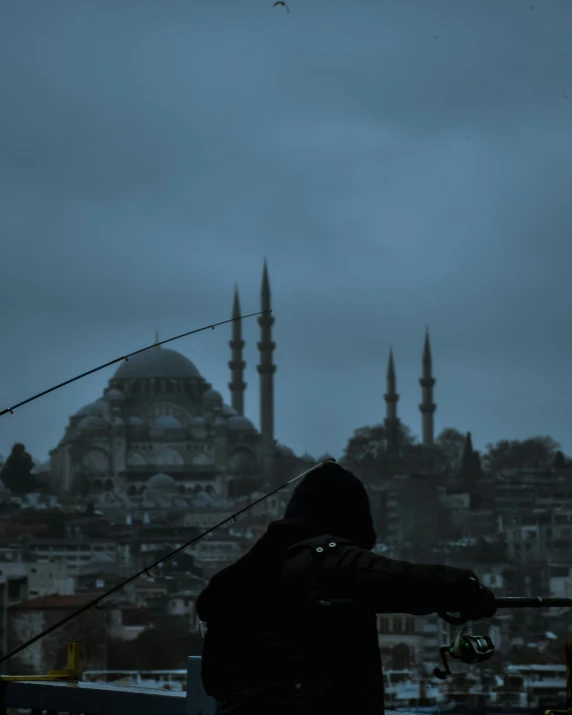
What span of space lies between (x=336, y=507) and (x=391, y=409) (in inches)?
2919

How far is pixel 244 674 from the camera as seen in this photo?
185 cm

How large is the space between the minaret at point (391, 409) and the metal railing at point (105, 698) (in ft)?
231

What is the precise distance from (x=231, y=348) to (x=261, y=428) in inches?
164

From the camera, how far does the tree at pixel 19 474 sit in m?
71.0

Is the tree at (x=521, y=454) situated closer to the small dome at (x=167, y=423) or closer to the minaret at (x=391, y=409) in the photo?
the minaret at (x=391, y=409)

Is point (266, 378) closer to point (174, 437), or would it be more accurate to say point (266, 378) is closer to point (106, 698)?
point (174, 437)

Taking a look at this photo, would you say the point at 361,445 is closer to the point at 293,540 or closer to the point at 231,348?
the point at 231,348

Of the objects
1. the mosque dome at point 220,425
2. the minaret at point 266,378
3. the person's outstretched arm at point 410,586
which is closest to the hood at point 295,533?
the person's outstretched arm at point 410,586

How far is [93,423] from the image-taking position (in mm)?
74375

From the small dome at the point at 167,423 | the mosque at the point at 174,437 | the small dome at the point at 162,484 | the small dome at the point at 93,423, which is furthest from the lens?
the small dome at the point at 167,423

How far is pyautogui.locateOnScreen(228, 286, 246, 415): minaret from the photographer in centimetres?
7344

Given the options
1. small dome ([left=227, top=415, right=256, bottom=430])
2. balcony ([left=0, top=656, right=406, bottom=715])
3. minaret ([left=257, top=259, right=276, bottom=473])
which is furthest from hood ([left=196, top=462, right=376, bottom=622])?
small dome ([left=227, top=415, right=256, bottom=430])

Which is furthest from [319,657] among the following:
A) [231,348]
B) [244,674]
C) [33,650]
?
[231,348]

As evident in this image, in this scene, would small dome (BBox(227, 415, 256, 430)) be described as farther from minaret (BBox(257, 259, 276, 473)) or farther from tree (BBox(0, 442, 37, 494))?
tree (BBox(0, 442, 37, 494))
